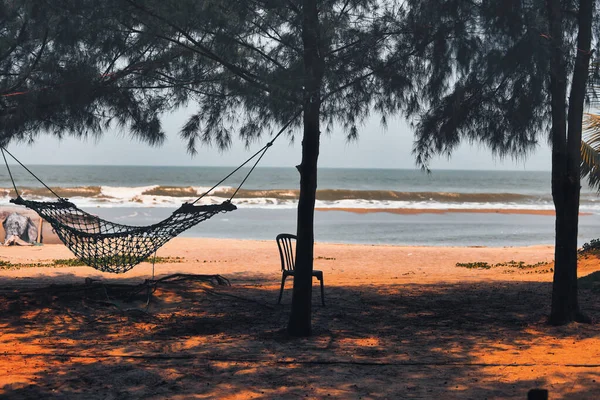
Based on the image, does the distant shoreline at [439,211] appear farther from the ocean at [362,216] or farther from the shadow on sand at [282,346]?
the shadow on sand at [282,346]

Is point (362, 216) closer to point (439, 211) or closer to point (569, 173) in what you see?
point (439, 211)

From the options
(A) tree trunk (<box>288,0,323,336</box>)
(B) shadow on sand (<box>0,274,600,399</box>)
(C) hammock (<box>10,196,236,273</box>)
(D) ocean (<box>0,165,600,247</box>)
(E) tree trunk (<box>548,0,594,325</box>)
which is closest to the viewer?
(B) shadow on sand (<box>0,274,600,399</box>)

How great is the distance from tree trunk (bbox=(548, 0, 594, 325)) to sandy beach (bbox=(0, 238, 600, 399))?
0.75 feet

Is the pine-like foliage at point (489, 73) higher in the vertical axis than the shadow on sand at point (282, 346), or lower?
higher

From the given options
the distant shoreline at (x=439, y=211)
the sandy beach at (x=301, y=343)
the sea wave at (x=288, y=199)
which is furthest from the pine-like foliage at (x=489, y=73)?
the sea wave at (x=288, y=199)

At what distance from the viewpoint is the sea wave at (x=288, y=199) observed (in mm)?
30938

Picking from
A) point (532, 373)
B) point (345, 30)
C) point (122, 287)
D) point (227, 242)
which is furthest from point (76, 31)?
point (227, 242)

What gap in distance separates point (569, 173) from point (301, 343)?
8.06 feet

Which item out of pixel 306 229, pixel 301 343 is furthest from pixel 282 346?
pixel 306 229

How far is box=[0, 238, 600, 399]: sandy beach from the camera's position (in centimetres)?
385

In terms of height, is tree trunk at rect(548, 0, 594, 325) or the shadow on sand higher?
tree trunk at rect(548, 0, 594, 325)

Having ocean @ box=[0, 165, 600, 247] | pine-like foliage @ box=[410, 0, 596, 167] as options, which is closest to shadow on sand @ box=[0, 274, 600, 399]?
pine-like foliage @ box=[410, 0, 596, 167]

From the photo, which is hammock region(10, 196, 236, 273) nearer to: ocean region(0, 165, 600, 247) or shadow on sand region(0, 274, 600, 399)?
shadow on sand region(0, 274, 600, 399)

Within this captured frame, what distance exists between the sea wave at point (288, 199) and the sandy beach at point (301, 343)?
2221cm
